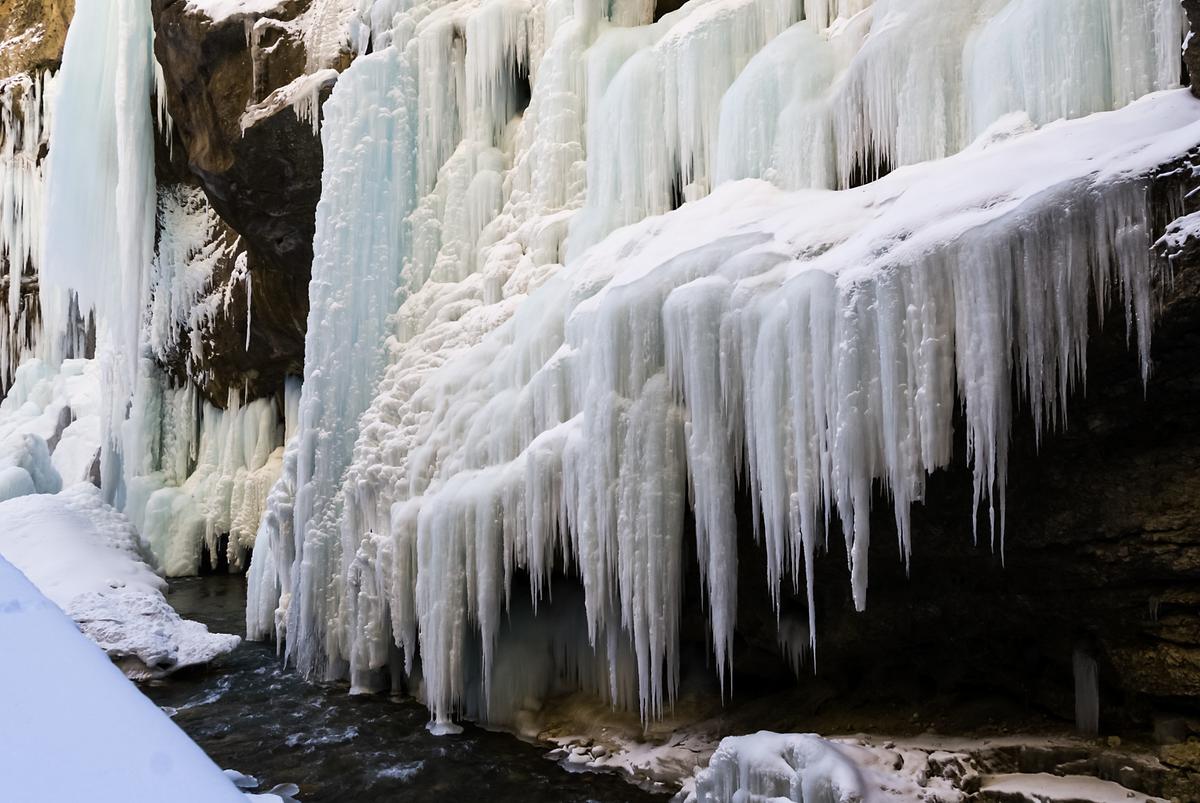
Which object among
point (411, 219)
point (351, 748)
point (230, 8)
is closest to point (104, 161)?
point (230, 8)

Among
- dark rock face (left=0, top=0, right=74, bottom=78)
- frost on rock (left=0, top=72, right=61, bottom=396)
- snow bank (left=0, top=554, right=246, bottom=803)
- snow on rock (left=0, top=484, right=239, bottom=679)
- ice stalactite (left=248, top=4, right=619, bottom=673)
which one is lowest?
snow on rock (left=0, top=484, right=239, bottom=679)

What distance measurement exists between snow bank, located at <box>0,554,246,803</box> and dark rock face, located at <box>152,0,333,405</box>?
10537mm

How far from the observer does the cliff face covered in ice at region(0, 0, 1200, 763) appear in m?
3.83

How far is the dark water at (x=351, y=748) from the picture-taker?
17.6ft

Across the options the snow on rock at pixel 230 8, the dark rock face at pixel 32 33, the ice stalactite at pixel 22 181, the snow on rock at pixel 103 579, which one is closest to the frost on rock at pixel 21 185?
the ice stalactite at pixel 22 181

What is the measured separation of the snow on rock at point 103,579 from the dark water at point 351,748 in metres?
0.37

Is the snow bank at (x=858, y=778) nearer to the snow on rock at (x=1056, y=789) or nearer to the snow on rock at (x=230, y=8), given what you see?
the snow on rock at (x=1056, y=789)

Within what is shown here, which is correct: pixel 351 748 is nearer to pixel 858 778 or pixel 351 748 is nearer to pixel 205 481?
pixel 858 778

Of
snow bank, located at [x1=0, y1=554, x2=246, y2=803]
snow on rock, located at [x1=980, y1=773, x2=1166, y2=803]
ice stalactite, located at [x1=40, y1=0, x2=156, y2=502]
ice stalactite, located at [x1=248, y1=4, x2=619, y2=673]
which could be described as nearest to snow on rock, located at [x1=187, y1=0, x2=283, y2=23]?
ice stalactite, located at [x1=248, y1=4, x2=619, y2=673]

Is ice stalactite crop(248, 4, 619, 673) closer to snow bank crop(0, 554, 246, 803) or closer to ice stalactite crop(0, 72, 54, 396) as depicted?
snow bank crop(0, 554, 246, 803)

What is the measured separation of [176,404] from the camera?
1658 centimetres

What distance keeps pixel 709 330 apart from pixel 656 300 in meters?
0.46

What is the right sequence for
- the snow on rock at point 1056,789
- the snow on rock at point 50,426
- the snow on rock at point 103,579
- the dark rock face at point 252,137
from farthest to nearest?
the snow on rock at point 50,426
the dark rock face at point 252,137
the snow on rock at point 103,579
the snow on rock at point 1056,789

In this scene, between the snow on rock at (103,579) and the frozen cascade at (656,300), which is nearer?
the frozen cascade at (656,300)
